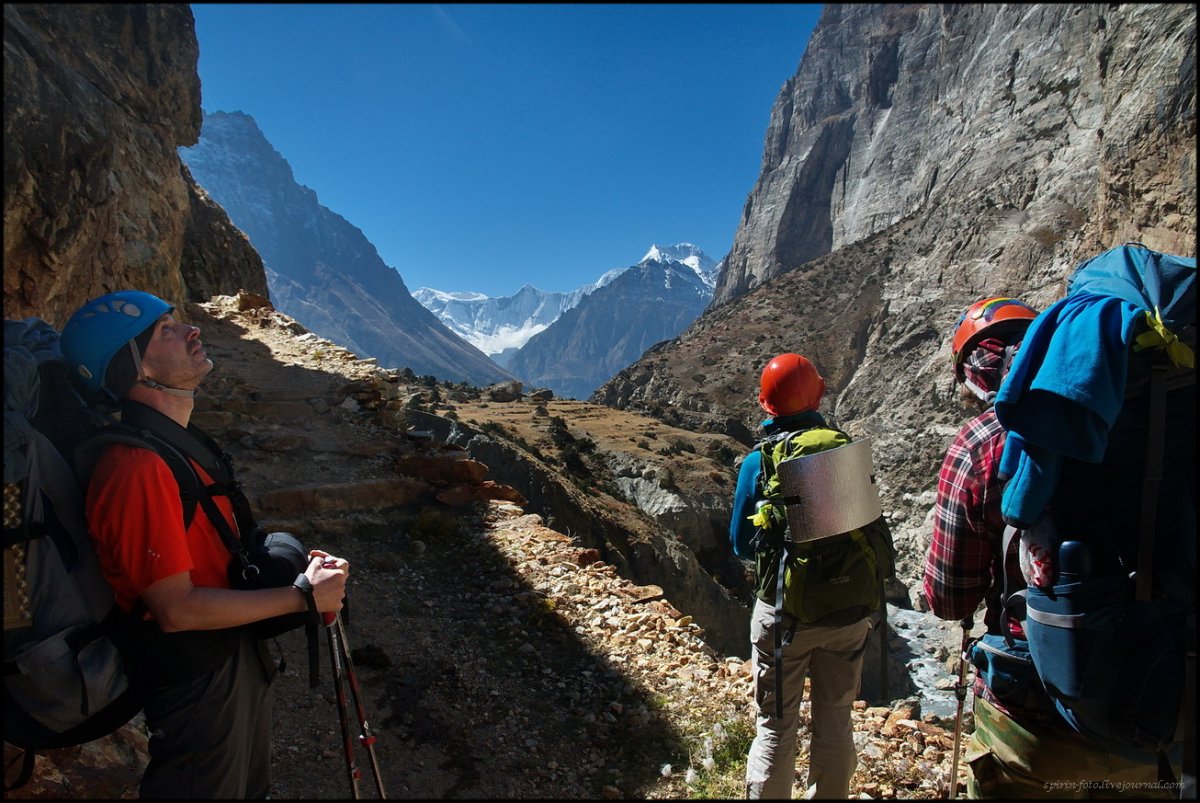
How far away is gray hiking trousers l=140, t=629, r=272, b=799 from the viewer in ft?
6.43

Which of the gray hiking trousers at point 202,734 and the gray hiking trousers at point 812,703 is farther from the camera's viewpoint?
the gray hiking trousers at point 812,703

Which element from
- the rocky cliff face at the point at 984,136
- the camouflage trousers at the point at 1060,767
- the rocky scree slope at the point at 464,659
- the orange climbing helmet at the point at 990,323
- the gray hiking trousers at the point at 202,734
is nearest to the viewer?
the gray hiking trousers at the point at 202,734

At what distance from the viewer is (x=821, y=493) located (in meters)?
2.79

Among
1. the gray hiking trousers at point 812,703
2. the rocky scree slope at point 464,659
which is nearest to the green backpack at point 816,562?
the gray hiking trousers at point 812,703

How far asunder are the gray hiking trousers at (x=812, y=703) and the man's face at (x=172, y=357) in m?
2.62

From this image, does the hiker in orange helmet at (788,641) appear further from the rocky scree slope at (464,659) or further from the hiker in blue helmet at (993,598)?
the rocky scree slope at (464,659)

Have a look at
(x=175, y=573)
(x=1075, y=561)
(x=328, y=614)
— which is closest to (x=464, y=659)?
(x=328, y=614)

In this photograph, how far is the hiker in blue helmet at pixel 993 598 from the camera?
213 cm

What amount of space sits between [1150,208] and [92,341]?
91.0 ft

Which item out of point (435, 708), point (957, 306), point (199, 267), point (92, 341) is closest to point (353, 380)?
point (435, 708)

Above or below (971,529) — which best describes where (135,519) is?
above

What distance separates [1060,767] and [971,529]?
0.81 m

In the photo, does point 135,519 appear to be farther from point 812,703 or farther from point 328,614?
point 812,703

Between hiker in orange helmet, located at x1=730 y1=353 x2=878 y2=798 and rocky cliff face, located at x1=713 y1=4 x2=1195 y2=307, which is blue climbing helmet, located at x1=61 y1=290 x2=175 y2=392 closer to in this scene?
hiker in orange helmet, located at x1=730 y1=353 x2=878 y2=798
